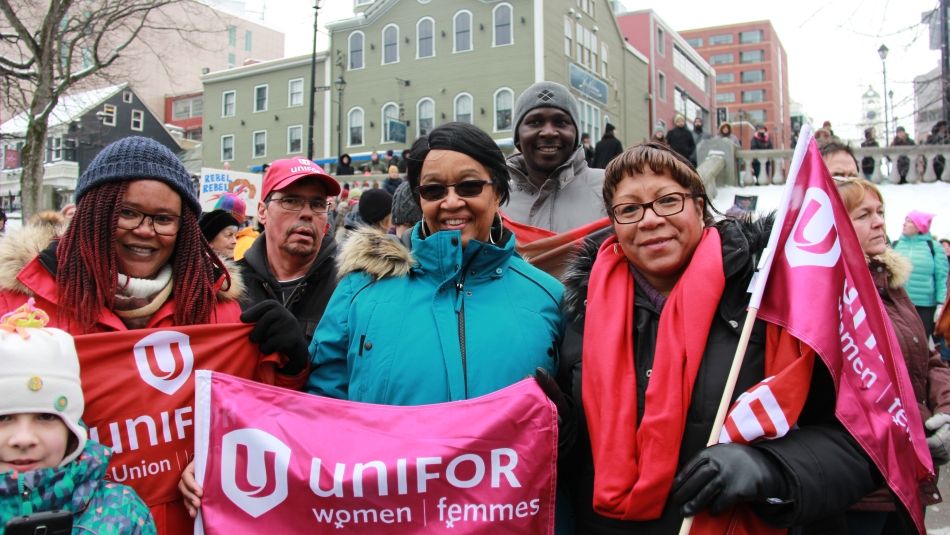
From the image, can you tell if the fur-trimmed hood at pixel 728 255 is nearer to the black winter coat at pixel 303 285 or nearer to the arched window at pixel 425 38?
the black winter coat at pixel 303 285

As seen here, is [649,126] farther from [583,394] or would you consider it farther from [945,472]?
[583,394]

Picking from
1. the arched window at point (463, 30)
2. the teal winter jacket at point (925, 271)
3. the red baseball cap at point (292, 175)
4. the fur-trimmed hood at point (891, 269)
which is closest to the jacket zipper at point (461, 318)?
the red baseball cap at point (292, 175)

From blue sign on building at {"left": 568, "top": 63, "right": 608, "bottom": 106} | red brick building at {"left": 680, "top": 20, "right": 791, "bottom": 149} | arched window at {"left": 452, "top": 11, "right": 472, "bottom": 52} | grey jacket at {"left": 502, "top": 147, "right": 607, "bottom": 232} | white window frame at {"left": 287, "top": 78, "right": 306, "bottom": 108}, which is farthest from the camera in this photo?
red brick building at {"left": 680, "top": 20, "right": 791, "bottom": 149}

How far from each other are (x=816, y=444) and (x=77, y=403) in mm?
2340

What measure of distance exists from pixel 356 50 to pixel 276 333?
123 feet

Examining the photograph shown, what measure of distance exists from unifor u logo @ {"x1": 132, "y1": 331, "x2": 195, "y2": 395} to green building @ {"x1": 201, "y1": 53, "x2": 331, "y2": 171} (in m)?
36.6

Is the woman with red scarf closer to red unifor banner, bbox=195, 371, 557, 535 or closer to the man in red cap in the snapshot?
red unifor banner, bbox=195, 371, 557, 535

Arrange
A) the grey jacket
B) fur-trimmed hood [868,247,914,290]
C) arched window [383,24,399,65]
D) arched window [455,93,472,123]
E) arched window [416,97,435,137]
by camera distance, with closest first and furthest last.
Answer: fur-trimmed hood [868,247,914,290] → the grey jacket → arched window [455,93,472,123] → arched window [416,97,435,137] → arched window [383,24,399,65]

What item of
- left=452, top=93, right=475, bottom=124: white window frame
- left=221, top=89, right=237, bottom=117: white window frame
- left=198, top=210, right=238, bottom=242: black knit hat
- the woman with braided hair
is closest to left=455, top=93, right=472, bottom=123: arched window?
left=452, top=93, right=475, bottom=124: white window frame

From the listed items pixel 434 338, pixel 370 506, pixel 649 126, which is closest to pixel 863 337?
pixel 434 338

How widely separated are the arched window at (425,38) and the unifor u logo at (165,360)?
3486 centimetres

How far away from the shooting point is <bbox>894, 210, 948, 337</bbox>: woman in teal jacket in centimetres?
751

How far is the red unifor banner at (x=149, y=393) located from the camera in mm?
2371

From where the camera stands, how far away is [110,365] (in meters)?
2.39
